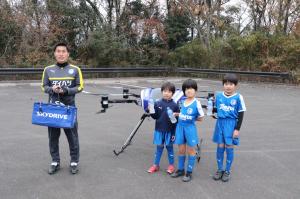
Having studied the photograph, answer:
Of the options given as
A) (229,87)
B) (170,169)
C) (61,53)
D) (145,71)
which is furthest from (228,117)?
(145,71)

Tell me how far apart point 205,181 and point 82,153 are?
2341mm

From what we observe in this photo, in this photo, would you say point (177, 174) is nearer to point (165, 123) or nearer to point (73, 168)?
point (165, 123)

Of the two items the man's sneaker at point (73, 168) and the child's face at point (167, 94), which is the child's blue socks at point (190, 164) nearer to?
the child's face at point (167, 94)

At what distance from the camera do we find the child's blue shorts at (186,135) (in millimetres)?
5203

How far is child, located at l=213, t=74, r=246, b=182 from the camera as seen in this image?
16.9 feet

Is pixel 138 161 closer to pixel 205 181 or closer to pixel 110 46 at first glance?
pixel 205 181

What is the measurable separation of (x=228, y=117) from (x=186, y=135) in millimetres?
622

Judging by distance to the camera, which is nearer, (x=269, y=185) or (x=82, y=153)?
(x=269, y=185)

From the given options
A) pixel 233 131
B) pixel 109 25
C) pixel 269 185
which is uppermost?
pixel 109 25

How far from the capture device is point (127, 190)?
4828mm

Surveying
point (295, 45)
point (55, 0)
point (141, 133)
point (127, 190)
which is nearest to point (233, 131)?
point (127, 190)

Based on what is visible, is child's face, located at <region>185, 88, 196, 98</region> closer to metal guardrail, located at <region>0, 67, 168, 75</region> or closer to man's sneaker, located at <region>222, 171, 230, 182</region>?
man's sneaker, located at <region>222, 171, 230, 182</region>

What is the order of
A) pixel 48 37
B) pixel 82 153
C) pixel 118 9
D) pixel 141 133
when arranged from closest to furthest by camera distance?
pixel 82 153
pixel 141 133
pixel 48 37
pixel 118 9

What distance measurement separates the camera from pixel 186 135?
5.23 meters
